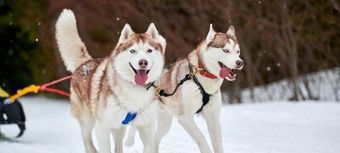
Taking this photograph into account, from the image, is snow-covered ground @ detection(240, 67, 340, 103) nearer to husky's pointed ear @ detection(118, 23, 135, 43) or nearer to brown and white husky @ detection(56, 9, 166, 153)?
brown and white husky @ detection(56, 9, 166, 153)

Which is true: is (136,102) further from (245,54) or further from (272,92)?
(272,92)

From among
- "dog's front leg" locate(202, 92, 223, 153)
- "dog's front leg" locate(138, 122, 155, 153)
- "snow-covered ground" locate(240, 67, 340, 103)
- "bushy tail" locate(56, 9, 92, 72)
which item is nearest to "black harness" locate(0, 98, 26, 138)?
"bushy tail" locate(56, 9, 92, 72)

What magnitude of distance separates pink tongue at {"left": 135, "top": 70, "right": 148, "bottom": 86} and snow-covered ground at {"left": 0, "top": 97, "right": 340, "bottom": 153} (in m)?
1.85

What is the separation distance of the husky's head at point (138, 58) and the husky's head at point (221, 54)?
0.73 m

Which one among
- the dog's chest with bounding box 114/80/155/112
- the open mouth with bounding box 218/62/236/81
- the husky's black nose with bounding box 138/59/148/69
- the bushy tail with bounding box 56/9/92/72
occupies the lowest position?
the dog's chest with bounding box 114/80/155/112

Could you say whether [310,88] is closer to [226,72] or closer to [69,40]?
[226,72]

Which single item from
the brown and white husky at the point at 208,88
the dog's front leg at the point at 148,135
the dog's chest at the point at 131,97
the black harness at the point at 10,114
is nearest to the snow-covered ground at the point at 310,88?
the black harness at the point at 10,114

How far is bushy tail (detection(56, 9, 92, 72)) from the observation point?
480cm

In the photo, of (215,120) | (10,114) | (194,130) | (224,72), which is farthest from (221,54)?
(10,114)

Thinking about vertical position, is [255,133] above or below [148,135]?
above

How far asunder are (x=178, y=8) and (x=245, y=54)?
71.2 inches

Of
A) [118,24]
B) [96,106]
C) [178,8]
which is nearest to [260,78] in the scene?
[178,8]

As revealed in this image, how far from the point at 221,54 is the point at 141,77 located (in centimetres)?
95

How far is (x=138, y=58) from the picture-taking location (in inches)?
148
